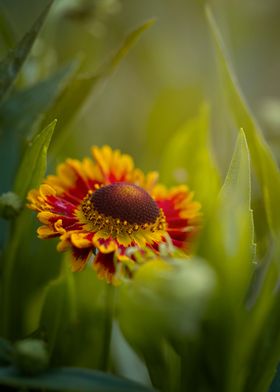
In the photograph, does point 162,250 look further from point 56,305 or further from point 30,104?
point 30,104

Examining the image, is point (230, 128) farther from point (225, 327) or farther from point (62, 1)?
point (225, 327)

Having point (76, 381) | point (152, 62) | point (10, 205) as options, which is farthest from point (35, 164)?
point (152, 62)

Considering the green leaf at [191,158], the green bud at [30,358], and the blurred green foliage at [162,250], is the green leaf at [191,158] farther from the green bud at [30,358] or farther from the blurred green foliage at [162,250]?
the green bud at [30,358]

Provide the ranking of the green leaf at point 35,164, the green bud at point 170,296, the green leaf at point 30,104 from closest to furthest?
the green bud at point 170,296
the green leaf at point 35,164
the green leaf at point 30,104

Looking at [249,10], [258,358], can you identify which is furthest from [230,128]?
[249,10]

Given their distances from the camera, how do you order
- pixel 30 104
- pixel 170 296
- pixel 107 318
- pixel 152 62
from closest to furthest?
pixel 170 296, pixel 107 318, pixel 30 104, pixel 152 62

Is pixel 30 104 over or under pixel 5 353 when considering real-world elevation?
over

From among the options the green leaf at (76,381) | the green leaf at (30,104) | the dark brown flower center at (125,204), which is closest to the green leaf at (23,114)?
the green leaf at (30,104)
